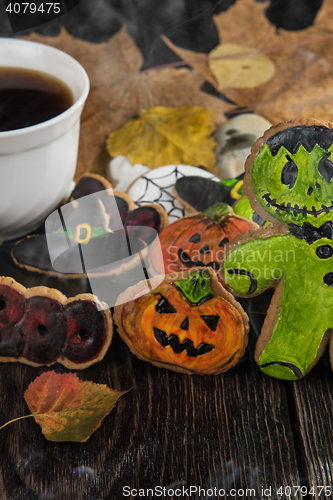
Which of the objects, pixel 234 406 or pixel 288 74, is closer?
pixel 234 406

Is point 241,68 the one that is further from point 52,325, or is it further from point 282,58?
point 52,325

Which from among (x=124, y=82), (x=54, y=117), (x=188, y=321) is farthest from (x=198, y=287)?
(x=124, y=82)

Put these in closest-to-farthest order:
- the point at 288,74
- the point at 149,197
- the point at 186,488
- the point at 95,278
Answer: the point at 186,488, the point at 95,278, the point at 149,197, the point at 288,74

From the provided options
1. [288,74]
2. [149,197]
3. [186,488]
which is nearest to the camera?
[186,488]

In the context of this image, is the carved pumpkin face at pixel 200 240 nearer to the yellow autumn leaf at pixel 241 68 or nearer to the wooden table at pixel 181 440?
the wooden table at pixel 181 440

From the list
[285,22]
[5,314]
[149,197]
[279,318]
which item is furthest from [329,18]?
[5,314]

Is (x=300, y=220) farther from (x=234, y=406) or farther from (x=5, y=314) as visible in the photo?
(x=5, y=314)

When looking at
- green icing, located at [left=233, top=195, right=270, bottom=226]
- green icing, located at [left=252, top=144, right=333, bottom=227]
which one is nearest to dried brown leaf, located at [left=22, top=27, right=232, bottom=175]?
green icing, located at [left=233, top=195, right=270, bottom=226]
